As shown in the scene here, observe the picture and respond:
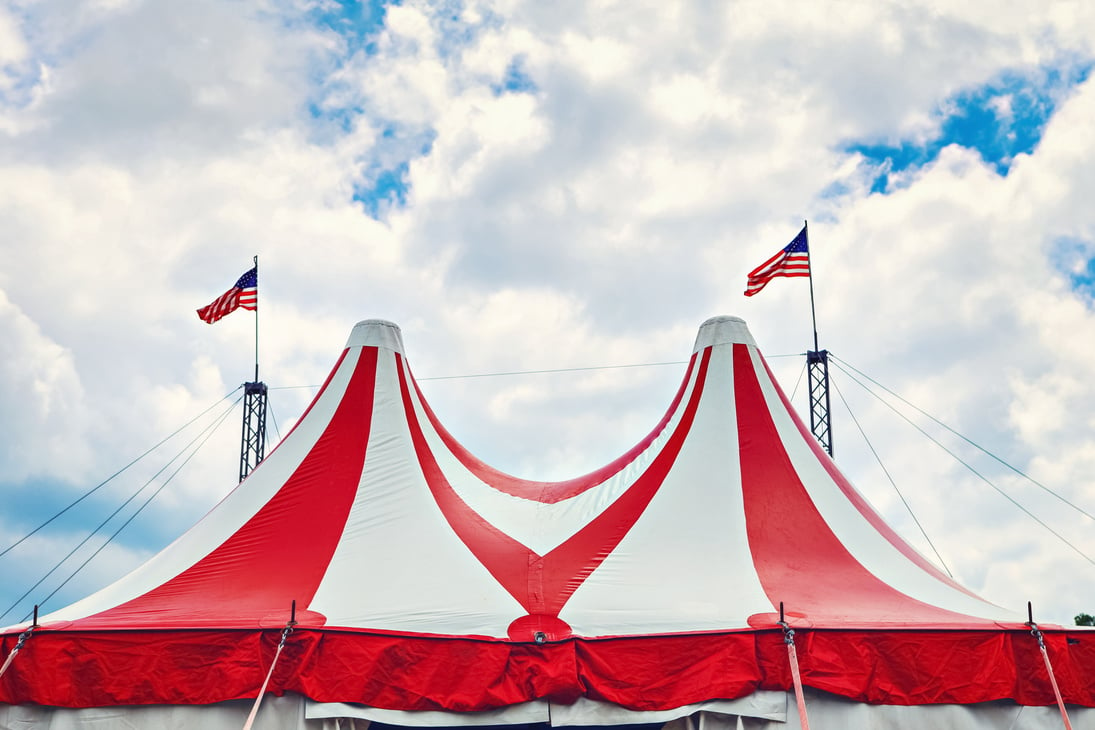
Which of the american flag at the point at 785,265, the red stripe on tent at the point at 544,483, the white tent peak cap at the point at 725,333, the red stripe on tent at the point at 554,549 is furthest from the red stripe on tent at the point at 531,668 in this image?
the american flag at the point at 785,265

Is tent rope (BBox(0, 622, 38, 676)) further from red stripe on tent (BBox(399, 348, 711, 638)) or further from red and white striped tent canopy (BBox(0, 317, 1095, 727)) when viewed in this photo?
red stripe on tent (BBox(399, 348, 711, 638))

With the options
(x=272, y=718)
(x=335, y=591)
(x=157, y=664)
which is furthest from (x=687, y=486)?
(x=157, y=664)

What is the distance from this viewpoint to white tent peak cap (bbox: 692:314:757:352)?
6879mm

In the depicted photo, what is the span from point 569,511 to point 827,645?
7.66 ft

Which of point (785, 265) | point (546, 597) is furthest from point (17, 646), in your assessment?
point (785, 265)

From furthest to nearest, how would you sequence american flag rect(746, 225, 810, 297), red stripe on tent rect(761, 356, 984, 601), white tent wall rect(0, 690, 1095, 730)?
american flag rect(746, 225, 810, 297)
red stripe on tent rect(761, 356, 984, 601)
white tent wall rect(0, 690, 1095, 730)

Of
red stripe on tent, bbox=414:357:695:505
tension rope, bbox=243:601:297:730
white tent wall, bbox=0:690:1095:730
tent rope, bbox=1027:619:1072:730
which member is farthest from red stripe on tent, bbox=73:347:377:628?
tent rope, bbox=1027:619:1072:730

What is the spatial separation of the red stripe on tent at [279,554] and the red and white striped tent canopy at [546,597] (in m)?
0.02

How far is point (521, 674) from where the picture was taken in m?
4.56

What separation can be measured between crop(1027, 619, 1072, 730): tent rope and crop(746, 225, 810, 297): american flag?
4.49 meters

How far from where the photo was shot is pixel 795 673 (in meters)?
4.37

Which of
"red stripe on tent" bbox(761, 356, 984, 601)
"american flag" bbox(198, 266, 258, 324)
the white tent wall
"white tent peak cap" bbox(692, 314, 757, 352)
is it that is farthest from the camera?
"american flag" bbox(198, 266, 258, 324)

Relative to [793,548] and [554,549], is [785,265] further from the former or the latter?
[554,549]

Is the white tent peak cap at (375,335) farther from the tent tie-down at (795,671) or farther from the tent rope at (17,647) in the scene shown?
the tent tie-down at (795,671)
